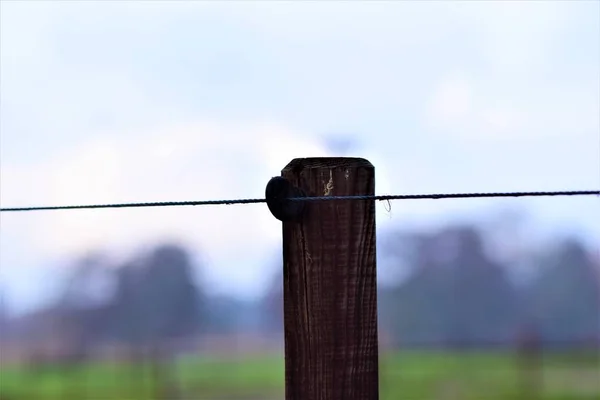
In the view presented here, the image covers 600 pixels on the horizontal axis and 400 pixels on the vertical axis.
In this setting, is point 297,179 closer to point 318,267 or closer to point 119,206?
point 318,267

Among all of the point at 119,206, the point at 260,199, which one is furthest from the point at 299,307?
the point at 119,206

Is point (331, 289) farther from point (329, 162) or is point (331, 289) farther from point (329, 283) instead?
point (329, 162)

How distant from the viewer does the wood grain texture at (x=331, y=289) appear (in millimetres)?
1036

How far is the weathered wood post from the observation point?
1.04m

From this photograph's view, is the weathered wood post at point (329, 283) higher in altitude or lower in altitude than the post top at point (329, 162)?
lower

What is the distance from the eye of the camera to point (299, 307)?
3.45 feet

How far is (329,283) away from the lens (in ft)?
3.43

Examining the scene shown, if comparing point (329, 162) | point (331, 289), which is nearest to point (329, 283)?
Result: point (331, 289)

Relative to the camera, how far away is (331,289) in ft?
3.43

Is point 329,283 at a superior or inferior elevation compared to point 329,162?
inferior

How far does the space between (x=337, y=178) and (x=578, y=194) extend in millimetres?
301

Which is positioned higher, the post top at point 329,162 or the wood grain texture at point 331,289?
the post top at point 329,162

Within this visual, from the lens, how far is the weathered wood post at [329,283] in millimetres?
1036

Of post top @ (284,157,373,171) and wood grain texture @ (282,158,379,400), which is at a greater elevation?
post top @ (284,157,373,171)
